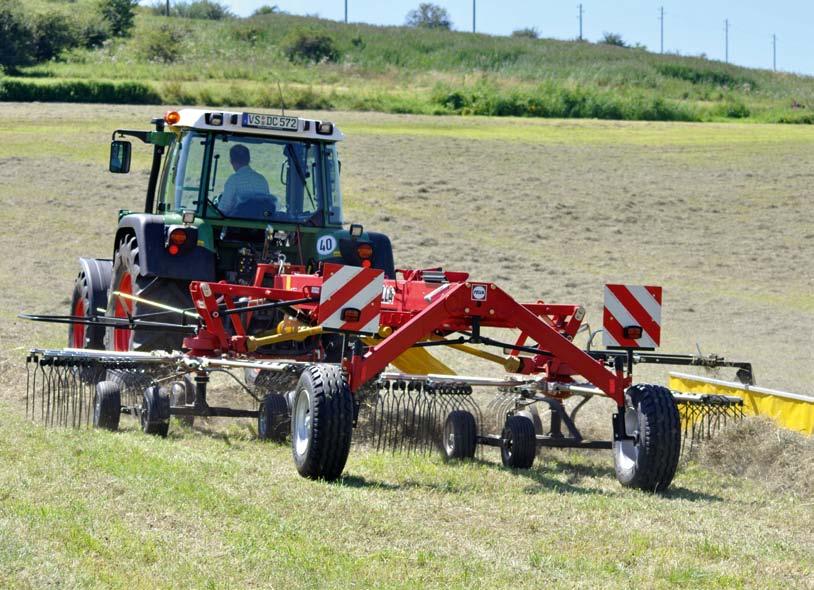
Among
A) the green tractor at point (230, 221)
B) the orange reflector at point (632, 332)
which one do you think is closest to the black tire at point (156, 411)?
the green tractor at point (230, 221)

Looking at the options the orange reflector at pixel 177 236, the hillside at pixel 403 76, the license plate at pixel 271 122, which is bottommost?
the orange reflector at pixel 177 236

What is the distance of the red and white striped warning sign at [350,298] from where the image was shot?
7391mm

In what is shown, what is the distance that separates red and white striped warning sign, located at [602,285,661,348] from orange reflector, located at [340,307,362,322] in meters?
1.59

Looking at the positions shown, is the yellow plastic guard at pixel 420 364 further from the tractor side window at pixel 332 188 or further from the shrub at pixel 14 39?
the shrub at pixel 14 39

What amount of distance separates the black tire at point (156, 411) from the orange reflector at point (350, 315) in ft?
5.73

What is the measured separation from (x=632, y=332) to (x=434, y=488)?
70.9 inches

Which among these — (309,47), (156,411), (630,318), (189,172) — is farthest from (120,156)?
(309,47)

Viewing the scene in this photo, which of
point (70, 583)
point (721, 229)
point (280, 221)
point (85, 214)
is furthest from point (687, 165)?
point (70, 583)

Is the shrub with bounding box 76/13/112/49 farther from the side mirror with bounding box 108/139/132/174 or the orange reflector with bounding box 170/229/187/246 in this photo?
the orange reflector with bounding box 170/229/187/246

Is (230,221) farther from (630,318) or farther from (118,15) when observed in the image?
(118,15)

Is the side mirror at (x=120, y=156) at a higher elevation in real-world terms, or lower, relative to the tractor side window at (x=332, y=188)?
higher

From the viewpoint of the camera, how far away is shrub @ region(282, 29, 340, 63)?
6053 cm

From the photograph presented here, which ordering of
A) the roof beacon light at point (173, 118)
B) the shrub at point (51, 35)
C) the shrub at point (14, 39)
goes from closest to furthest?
1. the roof beacon light at point (173, 118)
2. the shrub at point (14, 39)
3. the shrub at point (51, 35)

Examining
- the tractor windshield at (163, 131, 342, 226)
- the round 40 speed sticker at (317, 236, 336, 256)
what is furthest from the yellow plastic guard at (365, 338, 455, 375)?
the tractor windshield at (163, 131, 342, 226)
